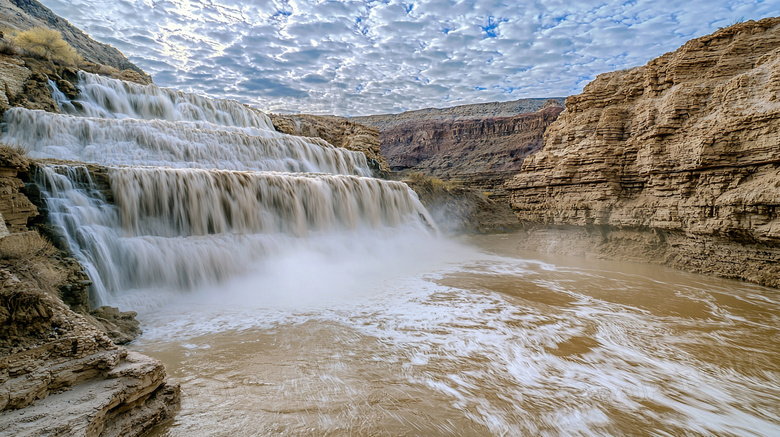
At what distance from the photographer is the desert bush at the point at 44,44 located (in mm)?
11664

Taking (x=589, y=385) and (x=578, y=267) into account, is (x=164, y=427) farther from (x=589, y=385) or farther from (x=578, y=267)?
(x=578, y=267)

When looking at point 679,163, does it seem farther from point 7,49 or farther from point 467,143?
point 467,143

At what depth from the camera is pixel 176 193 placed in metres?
7.09

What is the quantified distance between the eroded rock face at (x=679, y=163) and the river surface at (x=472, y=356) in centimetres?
105

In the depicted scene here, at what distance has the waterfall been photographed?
5.73 metres

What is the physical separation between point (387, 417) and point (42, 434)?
1931 mm

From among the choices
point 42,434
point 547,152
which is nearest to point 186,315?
point 42,434

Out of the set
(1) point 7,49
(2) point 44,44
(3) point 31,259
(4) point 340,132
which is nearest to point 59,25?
(2) point 44,44

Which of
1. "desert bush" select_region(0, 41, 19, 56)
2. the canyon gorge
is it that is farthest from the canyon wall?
the canyon gorge

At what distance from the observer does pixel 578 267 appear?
803 centimetres

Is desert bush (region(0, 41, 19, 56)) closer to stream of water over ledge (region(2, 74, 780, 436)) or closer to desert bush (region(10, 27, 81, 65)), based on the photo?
desert bush (region(10, 27, 81, 65))

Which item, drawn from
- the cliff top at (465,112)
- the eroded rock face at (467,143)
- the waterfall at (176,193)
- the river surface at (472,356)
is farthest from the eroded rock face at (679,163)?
the cliff top at (465,112)

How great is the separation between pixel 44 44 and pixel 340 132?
14.0m

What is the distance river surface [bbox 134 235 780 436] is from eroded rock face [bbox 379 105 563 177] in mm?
32617
